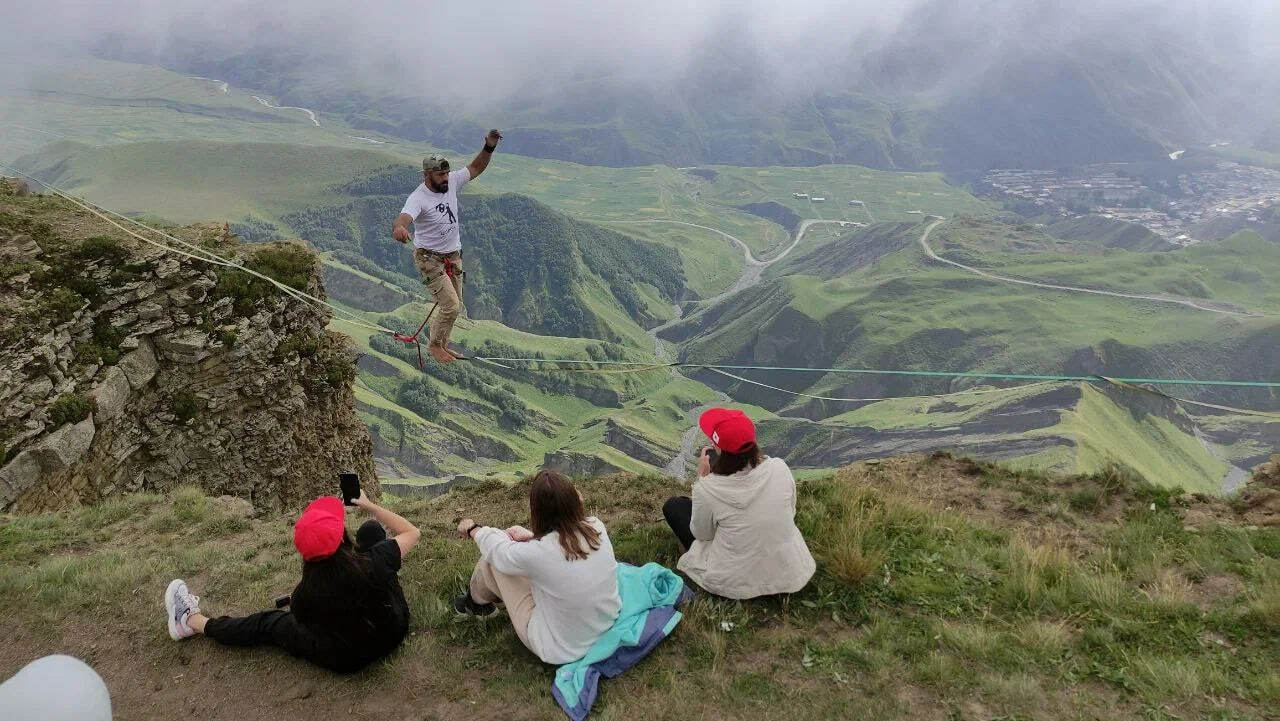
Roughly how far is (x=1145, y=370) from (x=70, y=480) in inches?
7196

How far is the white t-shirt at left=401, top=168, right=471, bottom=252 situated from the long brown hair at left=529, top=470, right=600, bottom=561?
20.8 ft

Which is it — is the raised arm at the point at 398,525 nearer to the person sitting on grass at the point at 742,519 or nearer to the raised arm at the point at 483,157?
the person sitting on grass at the point at 742,519

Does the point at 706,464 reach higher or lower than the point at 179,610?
higher

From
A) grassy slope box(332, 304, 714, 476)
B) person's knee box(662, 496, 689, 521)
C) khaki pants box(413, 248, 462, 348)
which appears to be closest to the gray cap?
khaki pants box(413, 248, 462, 348)

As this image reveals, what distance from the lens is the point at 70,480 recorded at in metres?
14.1

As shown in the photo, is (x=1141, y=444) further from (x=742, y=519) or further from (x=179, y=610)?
(x=179, y=610)

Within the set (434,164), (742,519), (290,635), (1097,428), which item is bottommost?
(1097,428)

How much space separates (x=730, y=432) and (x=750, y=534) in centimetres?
106

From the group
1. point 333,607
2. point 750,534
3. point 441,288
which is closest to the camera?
point 333,607

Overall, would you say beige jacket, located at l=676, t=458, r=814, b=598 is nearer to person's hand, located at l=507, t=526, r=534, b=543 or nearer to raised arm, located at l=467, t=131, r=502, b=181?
person's hand, located at l=507, t=526, r=534, b=543

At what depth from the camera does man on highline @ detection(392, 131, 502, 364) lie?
11.5 m

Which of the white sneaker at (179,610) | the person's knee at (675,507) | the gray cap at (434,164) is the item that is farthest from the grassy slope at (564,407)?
the person's knee at (675,507)

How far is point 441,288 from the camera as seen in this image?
41.0 ft

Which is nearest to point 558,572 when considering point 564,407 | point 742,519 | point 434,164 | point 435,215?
point 742,519
